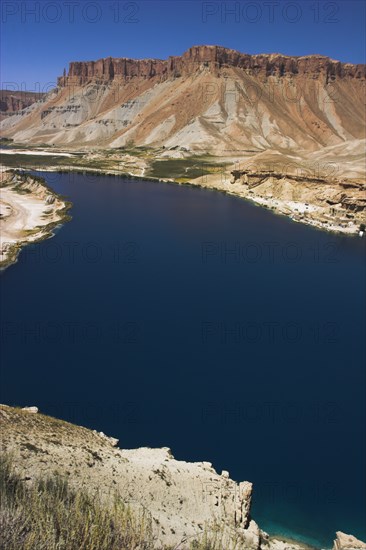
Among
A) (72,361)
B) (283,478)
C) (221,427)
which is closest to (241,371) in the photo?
(221,427)

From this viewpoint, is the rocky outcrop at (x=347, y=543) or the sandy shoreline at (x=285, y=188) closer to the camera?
the rocky outcrop at (x=347, y=543)

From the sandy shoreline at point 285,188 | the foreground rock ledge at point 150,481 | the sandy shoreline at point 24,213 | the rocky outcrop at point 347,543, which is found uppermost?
the sandy shoreline at point 285,188

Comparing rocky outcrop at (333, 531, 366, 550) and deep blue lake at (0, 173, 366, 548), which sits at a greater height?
deep blue lake at (0, 173, 366, 548)

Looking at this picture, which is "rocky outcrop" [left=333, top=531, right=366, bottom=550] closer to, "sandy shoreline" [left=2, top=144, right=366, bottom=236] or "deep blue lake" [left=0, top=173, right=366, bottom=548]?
"deep blue lake" [left=0, top=173, right=366, bottom=548]

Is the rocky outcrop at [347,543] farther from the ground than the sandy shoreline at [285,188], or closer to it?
closer to it

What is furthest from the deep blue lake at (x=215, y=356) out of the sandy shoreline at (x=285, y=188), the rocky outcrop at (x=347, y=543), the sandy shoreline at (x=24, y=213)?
the sandy shoreline at (x=285, y=188)

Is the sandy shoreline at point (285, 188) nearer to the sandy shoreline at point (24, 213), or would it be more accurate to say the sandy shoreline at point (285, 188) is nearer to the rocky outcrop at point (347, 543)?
the sandy shoreline at point (24, 213)

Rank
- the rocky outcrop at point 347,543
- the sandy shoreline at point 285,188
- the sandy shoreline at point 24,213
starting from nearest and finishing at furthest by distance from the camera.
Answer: the rocky outcrop at point 347,543 → the sandy shoreline at point 24,213 → the sandy shoreline at point 285,188

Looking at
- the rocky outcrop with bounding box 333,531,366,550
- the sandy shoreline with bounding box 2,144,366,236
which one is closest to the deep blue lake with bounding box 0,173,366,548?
the rocky outcrop with bounding box 333,531,366,550

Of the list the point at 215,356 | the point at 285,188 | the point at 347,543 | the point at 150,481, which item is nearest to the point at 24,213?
the point at 215,356
